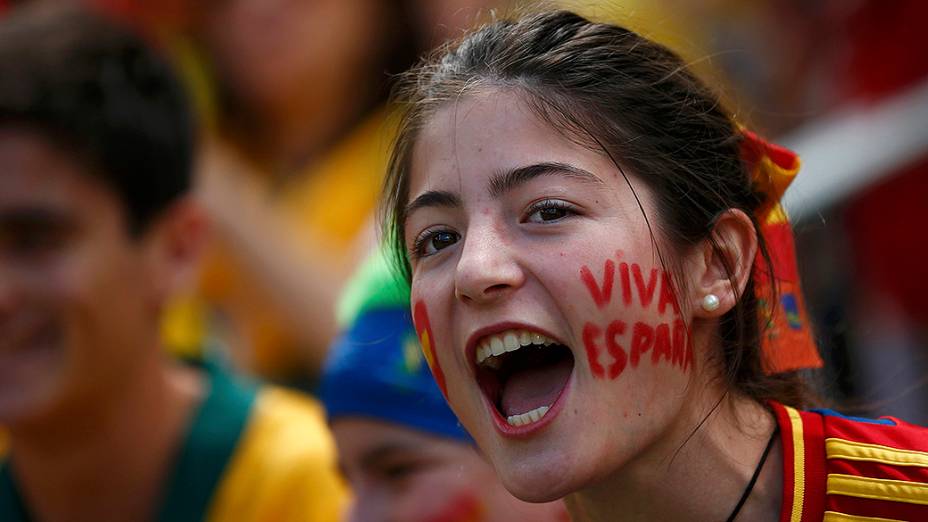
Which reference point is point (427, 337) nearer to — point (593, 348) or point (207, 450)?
point (593, 348)

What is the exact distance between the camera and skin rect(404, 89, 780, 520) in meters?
1.80

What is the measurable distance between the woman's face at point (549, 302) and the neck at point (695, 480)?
0.08ft

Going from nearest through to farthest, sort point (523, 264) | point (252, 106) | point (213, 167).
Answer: point (523, 264) → point (213, 167) → point (252, 106)

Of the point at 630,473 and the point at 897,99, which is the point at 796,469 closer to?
the point at 630,473

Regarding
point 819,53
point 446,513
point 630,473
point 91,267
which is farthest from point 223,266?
point 630,473

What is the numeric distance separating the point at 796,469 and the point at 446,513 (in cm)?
104

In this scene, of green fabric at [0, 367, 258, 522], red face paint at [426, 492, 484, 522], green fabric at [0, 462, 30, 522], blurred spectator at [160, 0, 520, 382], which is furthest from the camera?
blurred spectator at [160, 0, 520, 382]

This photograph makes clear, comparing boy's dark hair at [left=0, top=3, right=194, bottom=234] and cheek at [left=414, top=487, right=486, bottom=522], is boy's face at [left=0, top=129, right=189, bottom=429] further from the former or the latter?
cheek at [left=414, top=487, right=486, bottom=522]

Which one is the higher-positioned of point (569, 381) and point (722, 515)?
point (569, 381)

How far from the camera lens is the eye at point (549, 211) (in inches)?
71.9

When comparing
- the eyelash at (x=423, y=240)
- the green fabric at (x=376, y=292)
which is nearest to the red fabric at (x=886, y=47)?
the green fabric at (x=376, y=292)

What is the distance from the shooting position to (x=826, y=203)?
147 inches

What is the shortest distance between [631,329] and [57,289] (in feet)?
6.27

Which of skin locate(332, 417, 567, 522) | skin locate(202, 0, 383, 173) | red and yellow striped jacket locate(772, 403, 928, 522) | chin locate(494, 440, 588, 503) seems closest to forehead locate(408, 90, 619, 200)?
chin locate(494, 440, 588, 503)
